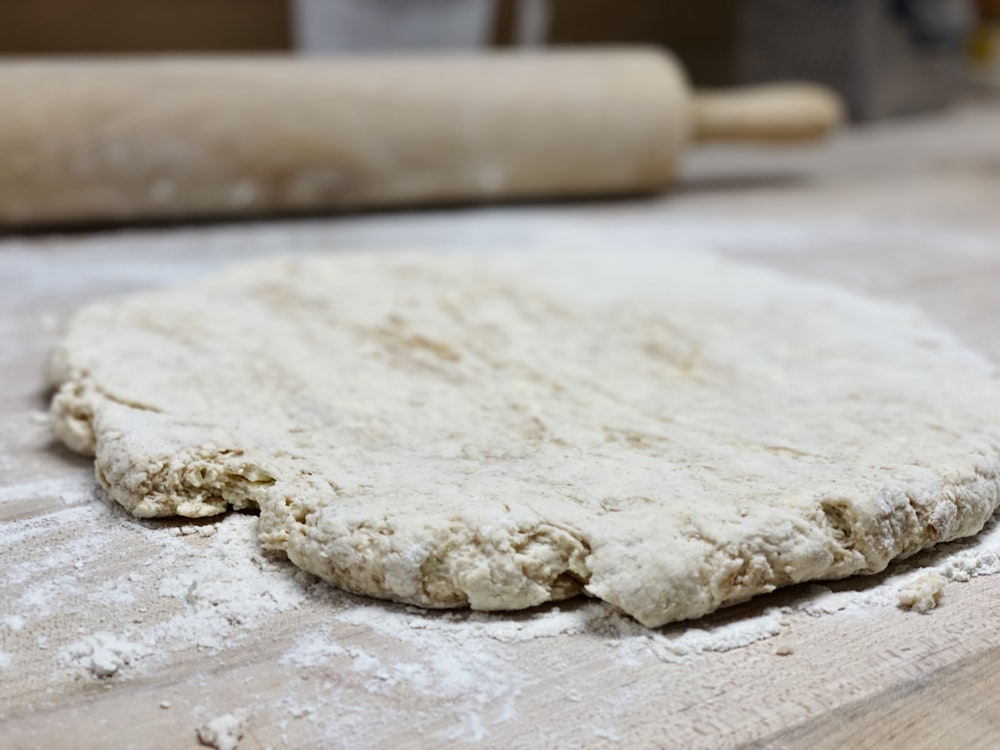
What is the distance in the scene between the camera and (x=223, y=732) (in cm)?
86

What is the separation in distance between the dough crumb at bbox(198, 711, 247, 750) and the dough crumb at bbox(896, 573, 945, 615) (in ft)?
2.17

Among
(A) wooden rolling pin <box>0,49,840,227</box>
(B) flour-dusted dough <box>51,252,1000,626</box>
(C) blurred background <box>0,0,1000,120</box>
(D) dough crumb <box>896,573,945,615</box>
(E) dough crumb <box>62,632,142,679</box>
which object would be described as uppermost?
(C) blurred background <box>0,0,1000,120</box>

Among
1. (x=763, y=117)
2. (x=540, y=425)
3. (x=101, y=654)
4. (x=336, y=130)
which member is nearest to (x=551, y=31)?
(x=763, y=117)

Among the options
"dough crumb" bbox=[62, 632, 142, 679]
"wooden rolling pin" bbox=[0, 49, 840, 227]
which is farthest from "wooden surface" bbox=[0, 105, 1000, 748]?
"wooden rolling pin" bbox=[0, 49, 840, 227]

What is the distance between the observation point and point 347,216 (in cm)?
254

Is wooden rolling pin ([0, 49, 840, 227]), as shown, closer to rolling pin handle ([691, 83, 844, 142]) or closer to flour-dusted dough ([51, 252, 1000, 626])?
rolling pin handle ([691, 83, 844, 142])

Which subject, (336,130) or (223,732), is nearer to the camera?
(223,732)

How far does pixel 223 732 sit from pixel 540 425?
0.55m

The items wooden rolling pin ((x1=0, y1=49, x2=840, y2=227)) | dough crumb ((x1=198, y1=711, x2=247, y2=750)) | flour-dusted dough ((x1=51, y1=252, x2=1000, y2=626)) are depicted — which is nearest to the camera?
dough crumb ((x1=198, y1=711, x2=247, y2=750))

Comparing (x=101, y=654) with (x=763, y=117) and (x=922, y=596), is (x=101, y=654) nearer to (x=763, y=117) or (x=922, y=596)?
(x=922, y=596)

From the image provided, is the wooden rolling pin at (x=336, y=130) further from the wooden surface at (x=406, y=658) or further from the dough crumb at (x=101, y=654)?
the dough crumb at (x=101, y=654)

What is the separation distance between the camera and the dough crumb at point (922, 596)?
1.03 m

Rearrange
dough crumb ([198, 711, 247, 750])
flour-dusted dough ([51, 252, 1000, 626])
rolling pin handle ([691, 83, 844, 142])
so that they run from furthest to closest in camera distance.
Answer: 1. rolling pin handle ([691, 83, 844, 142])
2. flour-dusted dough ([51, 252, 1000, 626])
3. dough crumb ([198, 711, 247, 750])

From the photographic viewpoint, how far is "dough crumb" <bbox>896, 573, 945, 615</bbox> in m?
1.03
